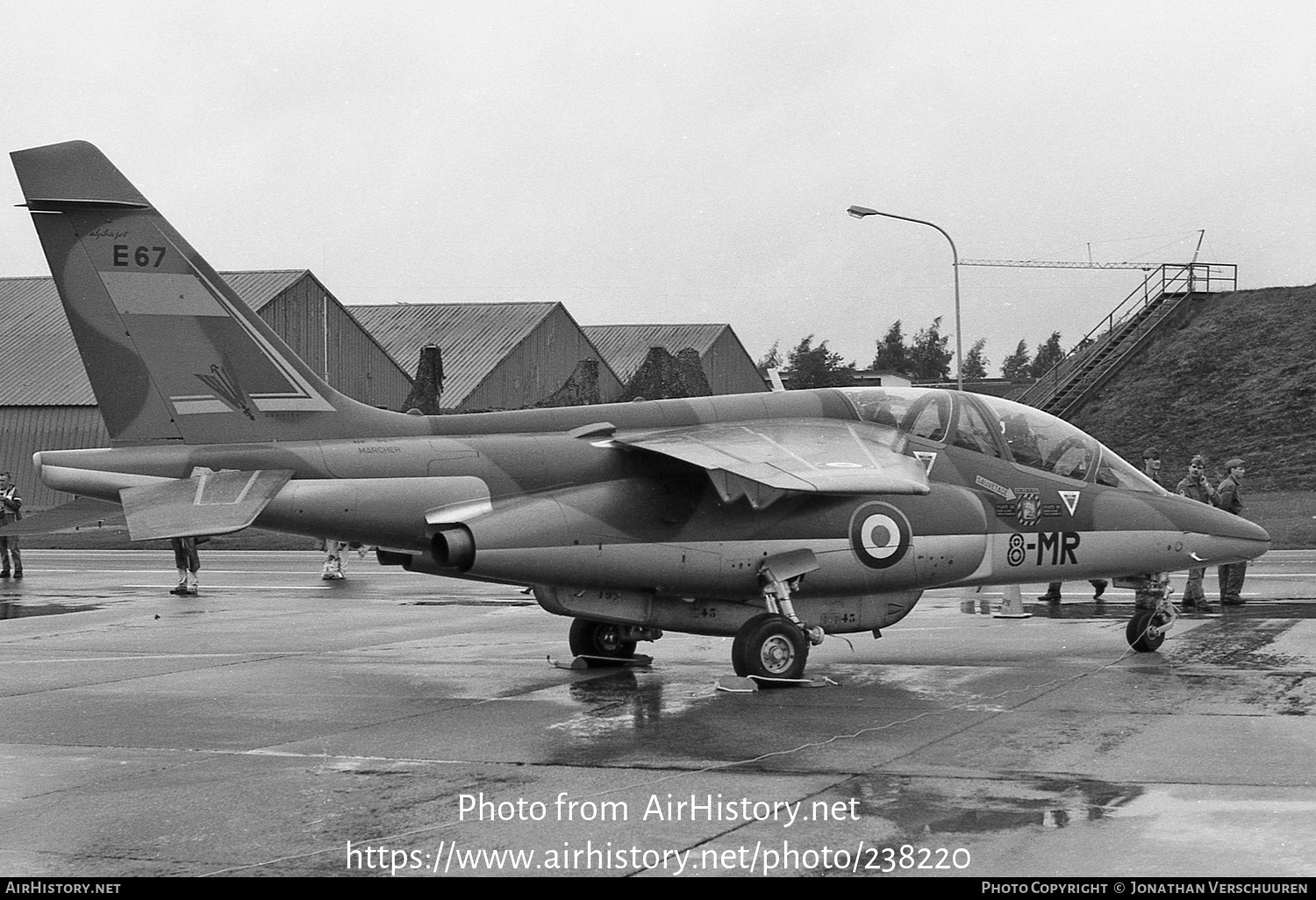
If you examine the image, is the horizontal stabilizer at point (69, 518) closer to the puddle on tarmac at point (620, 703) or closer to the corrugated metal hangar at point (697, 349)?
the puddle on tarmac at point (620, 703)

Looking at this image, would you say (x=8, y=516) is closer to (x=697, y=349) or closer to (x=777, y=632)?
(x=777, y=632)

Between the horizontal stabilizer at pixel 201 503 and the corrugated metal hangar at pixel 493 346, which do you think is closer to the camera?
the horizontal stabilizer at pixel 201 503

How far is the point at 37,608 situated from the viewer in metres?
22.4

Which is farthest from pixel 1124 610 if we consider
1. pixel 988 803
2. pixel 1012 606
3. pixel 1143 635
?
pixel 988 803

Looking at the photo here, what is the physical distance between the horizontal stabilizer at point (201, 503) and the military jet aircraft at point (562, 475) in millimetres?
21

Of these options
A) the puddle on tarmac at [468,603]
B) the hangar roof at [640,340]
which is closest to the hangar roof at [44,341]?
the hangar roof at [640,340]

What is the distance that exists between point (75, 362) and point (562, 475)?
45065 mm

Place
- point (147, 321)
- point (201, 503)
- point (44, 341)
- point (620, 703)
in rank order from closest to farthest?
point (201, 503) → point (620, 703) → point (147, 321) → point (44, 341)

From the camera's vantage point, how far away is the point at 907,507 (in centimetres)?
1311

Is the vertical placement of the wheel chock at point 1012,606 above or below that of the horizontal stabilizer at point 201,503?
below

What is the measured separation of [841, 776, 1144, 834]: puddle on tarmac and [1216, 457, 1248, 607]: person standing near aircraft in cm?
1147

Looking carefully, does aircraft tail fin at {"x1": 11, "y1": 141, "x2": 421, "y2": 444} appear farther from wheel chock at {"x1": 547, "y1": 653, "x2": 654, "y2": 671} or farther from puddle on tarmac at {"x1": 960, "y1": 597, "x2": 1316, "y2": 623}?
puddle on tarmac at {"x1": 960, "y1": 597, "x2": 1316, "y2": 623}

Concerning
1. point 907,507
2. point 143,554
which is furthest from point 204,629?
point 143,554

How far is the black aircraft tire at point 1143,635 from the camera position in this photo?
1401 centimetres
